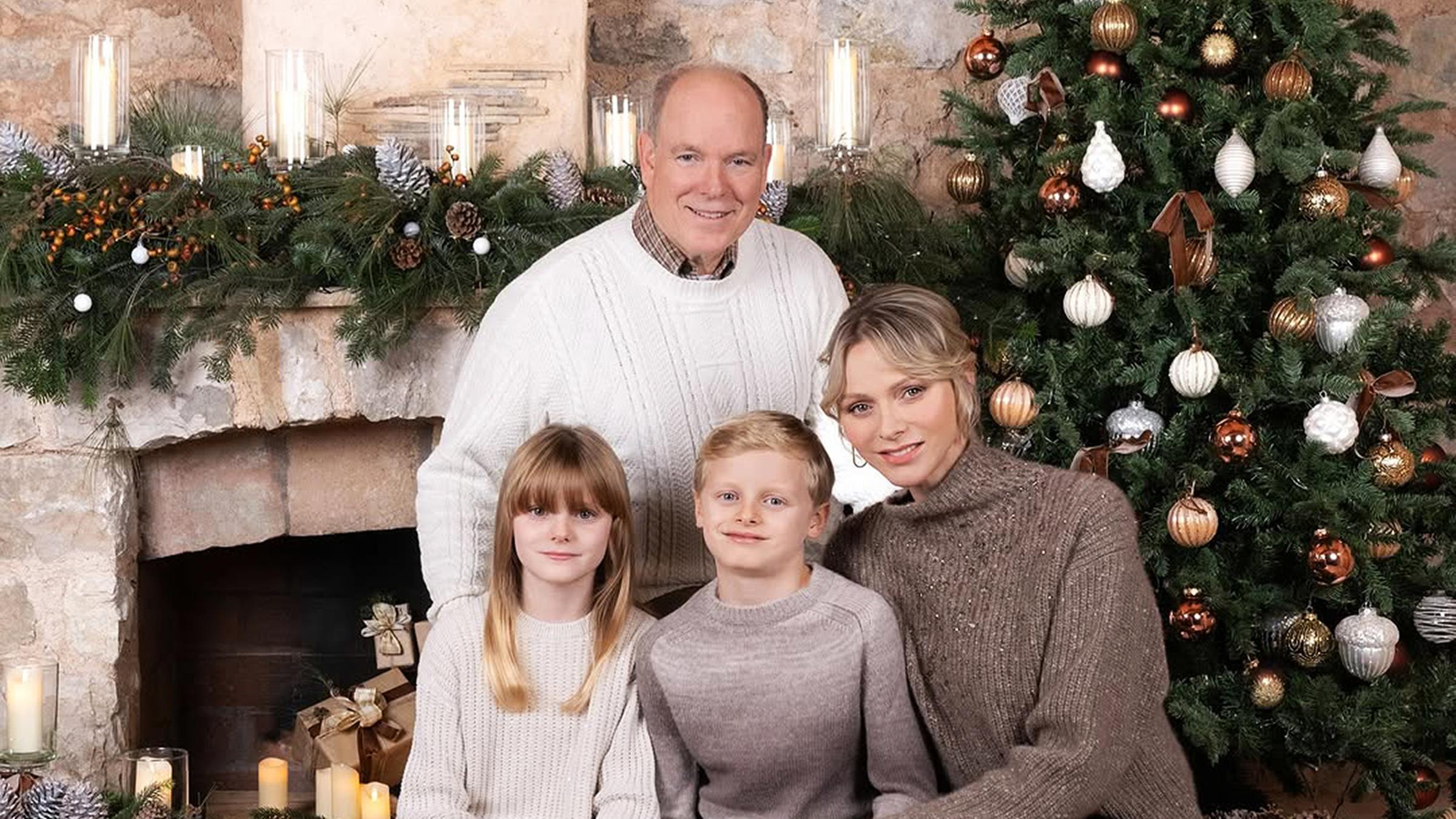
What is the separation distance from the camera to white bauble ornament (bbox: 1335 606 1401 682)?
251 centimetres

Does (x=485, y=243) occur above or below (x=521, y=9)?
below

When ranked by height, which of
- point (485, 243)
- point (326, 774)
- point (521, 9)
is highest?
→ point (521, 9)

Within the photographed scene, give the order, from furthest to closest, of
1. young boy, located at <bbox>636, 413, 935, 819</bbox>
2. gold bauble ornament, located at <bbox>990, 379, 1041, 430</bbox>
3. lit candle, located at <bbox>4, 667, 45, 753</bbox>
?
gold bauble ornament, located at <bbox>990, 379, 1041, 430</bbox>, lit candle, located at <bbox>4, 667, 45, 753</bbox>, young boy, located at <bbox>636, 413, 935, 819</bbox>

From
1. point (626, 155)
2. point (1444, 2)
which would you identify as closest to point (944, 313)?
point (626, 155)

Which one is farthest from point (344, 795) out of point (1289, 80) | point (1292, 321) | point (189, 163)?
point (1289, 80)

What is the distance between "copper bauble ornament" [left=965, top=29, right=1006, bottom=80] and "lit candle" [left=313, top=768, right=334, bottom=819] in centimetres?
166

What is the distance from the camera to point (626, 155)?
9.44 ft

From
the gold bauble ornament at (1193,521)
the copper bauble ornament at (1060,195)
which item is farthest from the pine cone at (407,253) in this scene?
the gold bauble ornament at (1193,521)

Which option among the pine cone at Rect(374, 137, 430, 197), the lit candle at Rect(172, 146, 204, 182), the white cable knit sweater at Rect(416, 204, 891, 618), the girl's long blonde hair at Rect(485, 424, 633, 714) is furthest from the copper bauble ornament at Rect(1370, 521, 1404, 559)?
the lit candle at Rect(172, 146, 204, 182)

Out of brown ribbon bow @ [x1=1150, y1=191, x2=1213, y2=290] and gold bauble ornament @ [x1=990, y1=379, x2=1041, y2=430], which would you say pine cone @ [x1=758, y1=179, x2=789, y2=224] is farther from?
brown ribbon bow @ [x1=1150, y1=191, x2=1213, y2=290]

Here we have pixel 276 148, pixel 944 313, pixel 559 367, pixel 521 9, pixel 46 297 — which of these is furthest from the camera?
pixel 521 9

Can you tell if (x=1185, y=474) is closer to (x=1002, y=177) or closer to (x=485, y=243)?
(x=1002, y=177)

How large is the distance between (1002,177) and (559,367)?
3.50 feet

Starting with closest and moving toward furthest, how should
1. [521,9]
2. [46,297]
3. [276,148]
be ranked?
[46,297] < [276,148] < [521,9]
